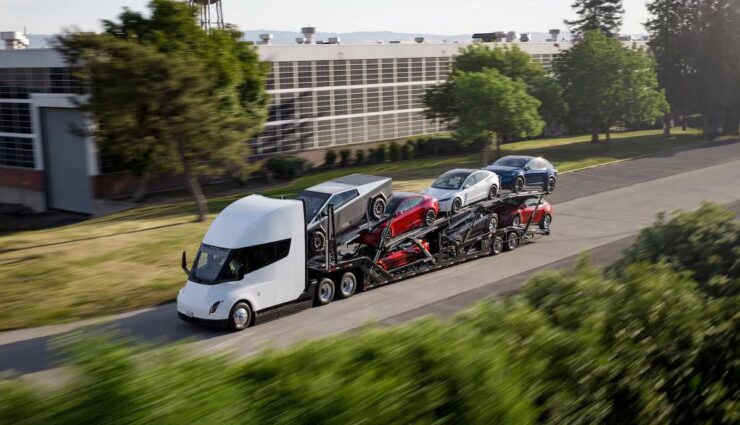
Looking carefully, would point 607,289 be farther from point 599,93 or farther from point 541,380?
point 599,93

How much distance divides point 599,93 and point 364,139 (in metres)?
14.5

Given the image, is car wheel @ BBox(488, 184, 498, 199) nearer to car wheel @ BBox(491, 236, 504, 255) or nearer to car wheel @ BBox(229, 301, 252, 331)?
car wheel @ BBox(491, 236, 504, 255)

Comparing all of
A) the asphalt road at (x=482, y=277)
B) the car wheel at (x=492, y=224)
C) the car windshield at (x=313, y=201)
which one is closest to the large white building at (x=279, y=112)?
the car windshield at (x=313, y=201)

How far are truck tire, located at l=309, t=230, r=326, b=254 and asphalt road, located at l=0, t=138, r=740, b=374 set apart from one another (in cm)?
133

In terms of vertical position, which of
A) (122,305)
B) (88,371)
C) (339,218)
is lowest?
(122,305)

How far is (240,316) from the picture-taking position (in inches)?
656

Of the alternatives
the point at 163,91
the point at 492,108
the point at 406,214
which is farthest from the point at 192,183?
the point at 492,108

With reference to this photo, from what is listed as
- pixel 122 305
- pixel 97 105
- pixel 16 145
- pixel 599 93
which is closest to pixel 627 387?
pixel 122 305

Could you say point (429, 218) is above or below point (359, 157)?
above

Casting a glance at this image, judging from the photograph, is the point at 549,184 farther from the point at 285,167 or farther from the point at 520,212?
the point at 285,167

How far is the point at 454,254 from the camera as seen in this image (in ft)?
70.8

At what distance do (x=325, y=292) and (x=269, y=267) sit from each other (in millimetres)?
1870

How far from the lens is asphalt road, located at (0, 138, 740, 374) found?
16.0 m

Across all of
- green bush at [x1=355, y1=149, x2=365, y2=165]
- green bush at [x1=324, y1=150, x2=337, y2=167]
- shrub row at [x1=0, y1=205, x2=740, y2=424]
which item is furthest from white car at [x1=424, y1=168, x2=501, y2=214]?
green bush at [x1=355, y1=149, x2=365, y2=165]
